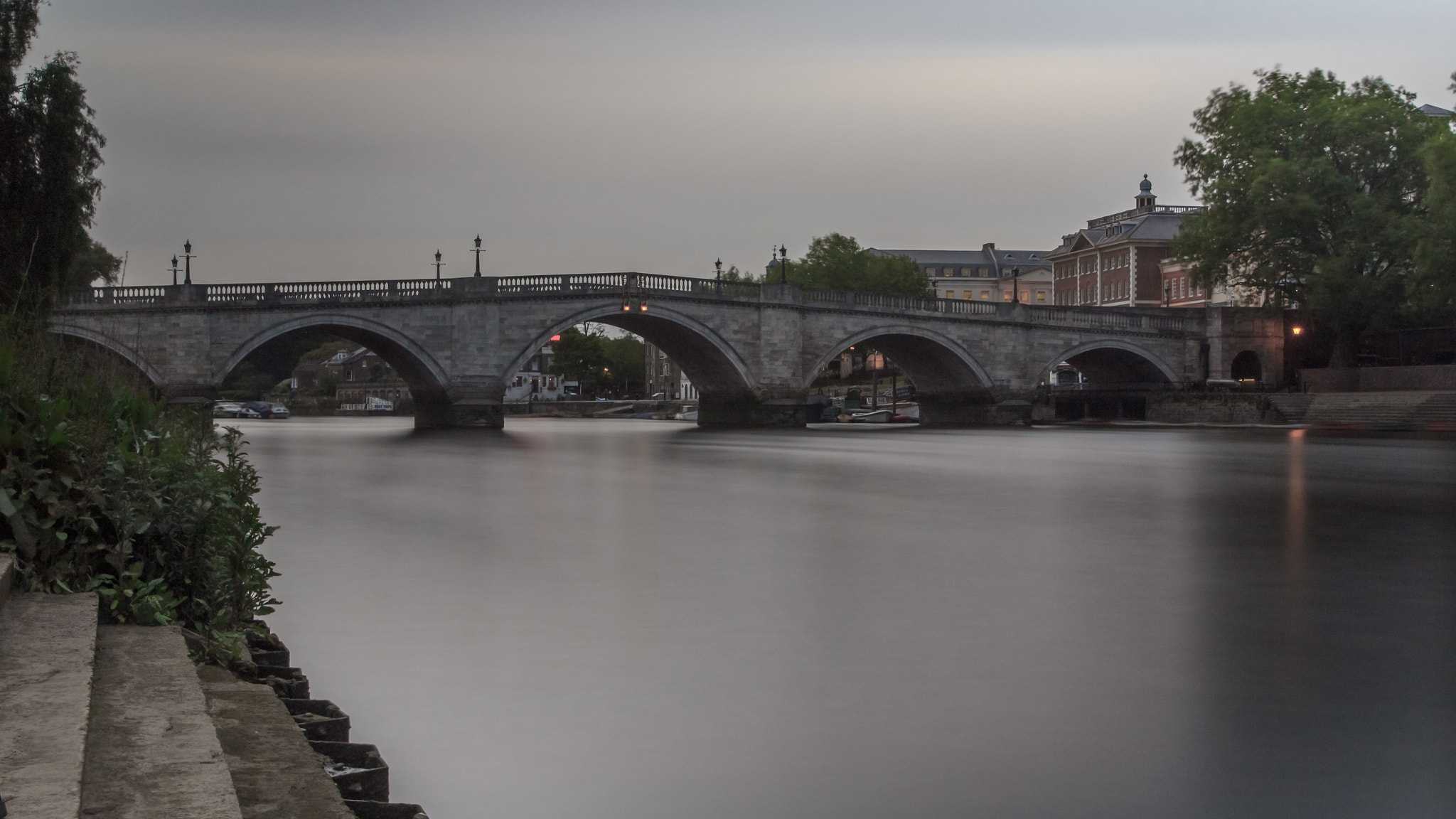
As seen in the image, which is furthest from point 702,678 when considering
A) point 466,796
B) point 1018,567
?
point 1018,567

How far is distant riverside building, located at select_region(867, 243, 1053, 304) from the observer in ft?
334

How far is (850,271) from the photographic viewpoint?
2581 inches

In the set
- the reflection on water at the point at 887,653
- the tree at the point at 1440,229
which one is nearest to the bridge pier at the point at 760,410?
the tree at the point at 1440,229

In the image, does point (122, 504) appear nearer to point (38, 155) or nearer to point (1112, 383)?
point (38, 155)

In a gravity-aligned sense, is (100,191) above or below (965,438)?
above

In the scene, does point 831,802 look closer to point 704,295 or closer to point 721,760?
point 721,760

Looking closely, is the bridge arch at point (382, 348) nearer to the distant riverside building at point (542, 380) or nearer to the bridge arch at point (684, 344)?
the bridge arch at point (684, 344)

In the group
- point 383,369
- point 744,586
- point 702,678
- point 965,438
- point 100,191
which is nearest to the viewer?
point 702,678

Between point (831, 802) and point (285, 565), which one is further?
point (285, 565)

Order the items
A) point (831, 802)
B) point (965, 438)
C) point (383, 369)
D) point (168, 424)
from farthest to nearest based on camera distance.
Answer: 1. point (383, 369)
2. point (965, 438)
3. point (168, 424)
4. point (831, 802)

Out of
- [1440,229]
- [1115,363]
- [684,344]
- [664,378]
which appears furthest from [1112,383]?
[664,378]

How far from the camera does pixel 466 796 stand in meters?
4.19

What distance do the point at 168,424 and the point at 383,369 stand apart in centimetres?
9667

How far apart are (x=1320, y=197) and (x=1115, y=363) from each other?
14.5 m
